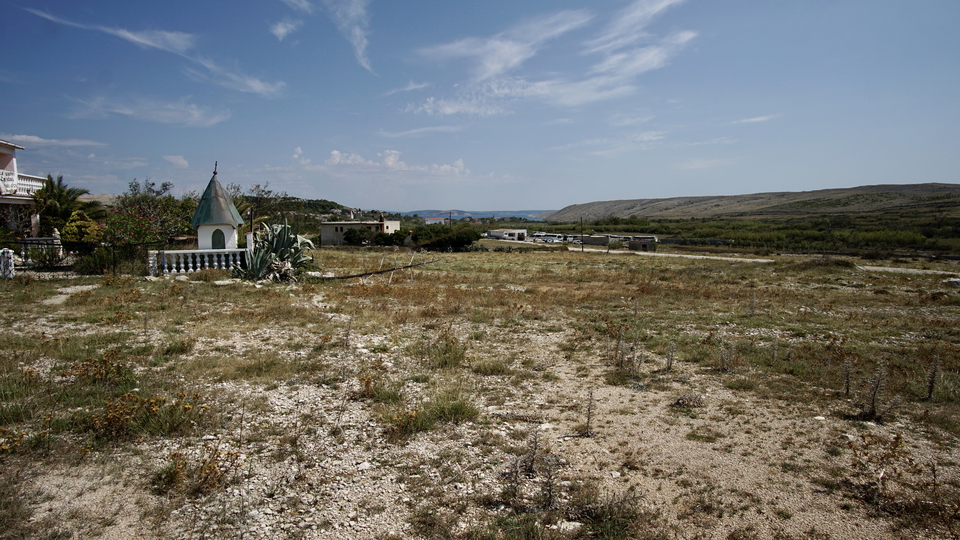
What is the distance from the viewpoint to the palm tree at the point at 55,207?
75.2 ft

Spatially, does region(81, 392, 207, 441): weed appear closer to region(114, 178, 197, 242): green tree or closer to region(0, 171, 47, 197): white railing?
region(114, 178, 197, 242): green tree

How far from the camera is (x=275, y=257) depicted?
17203 millimetres

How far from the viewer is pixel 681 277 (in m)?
25.4

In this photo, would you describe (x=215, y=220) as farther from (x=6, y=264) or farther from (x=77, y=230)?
(x=77, y=230)

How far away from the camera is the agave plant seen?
658 inches

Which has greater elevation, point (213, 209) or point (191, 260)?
point (213, 209)

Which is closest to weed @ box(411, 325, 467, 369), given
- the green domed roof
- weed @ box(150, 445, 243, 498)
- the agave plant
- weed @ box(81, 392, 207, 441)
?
weed @ box(81, 392, 207, 441)

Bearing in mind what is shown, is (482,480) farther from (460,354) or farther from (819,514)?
(460,354)

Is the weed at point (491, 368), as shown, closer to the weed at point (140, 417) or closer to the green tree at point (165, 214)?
the weed at point (140, 417)

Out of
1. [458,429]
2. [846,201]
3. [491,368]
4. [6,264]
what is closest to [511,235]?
[6,264]

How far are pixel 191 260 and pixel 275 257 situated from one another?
9.18 ft

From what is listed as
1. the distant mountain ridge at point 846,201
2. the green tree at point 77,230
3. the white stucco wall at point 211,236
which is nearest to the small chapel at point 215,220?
the white stucco wall at point 211,236

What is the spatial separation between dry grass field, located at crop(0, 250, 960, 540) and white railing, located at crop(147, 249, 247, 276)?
4.43 m

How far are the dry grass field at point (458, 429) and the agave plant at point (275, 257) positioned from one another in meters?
5.25
